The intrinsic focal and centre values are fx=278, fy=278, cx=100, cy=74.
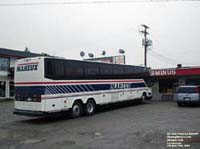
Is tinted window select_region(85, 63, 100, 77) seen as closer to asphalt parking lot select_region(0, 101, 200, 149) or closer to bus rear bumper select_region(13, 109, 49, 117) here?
bus rear bumper select_region(13, 109, 49, 117)

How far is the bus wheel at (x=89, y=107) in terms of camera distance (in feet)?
57.5

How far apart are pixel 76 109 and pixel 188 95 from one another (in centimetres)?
999

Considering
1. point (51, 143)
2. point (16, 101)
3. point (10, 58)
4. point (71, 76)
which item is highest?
point (10, 58)

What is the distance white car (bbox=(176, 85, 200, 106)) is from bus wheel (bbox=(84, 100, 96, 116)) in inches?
315

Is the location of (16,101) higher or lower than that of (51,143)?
higher

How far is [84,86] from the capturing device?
17.4 m

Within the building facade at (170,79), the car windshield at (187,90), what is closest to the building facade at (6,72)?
the building facade at (170,79)

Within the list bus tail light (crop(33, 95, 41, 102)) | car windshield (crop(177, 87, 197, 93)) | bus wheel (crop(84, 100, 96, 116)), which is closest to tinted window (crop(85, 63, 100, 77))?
bus wheel (crop(84, 100, 96, 116))

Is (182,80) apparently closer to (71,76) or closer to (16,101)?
(71,76)

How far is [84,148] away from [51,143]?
1.53 metres

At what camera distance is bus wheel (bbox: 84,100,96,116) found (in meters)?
17.5

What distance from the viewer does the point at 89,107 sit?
17984 millimetres

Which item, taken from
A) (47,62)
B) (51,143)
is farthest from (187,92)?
(51,143)

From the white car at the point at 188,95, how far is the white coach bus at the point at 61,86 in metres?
5.63
